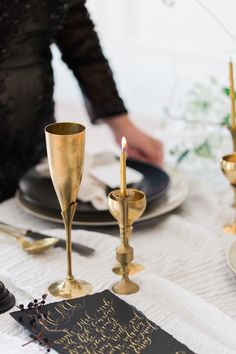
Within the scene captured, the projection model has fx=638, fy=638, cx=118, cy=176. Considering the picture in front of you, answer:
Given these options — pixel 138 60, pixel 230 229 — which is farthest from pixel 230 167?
pixel 138 60

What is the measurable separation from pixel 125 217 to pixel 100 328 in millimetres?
155

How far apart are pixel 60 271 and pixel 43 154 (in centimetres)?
62

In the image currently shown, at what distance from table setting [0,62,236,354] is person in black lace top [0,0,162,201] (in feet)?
0.51

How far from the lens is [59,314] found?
804 mm

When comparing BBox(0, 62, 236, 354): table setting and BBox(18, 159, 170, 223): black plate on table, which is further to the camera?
BBox(18, 159, 170, 223): black plate on table

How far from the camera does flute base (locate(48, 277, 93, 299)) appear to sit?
0.88m

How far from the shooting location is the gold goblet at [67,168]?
0.79 metres

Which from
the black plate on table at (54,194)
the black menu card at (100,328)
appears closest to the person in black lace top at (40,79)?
the black plate on table at (54,194)

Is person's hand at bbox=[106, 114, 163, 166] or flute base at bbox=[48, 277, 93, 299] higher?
person's hand at bbox=[106, 114, 163, 166]

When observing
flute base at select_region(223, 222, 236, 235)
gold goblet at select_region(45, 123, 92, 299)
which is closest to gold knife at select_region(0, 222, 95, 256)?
gold goblet at select_region(45, 123, 92, 299)

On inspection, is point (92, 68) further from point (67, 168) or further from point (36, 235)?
point (67, 168)

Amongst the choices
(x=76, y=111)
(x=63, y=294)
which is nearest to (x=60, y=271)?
(x=63, y=294)

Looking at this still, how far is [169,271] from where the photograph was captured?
98 cm

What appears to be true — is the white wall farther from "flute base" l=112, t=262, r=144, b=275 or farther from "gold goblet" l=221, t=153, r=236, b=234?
"flute base" l=112, t=262, r=144, b=275
